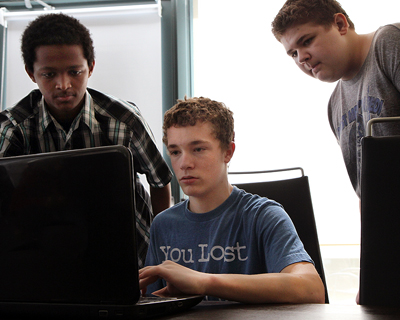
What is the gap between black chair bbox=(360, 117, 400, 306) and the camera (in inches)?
25.5

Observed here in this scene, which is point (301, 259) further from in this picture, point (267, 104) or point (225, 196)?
point (267, 104)

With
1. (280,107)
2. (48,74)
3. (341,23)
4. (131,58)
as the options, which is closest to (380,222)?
→ (341,23)

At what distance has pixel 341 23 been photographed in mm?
1382

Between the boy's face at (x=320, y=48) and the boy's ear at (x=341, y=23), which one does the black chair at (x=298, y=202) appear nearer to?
the boy's face at (x=320, y=48)

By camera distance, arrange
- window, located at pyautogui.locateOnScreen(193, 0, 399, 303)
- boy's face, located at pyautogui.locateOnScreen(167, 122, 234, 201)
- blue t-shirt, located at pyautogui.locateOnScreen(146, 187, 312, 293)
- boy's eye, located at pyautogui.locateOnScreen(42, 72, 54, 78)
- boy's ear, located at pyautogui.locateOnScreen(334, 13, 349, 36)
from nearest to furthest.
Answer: blue t-shirt, located at pyautogui.locateOnScreen(146, 187, 312, 293), boy's face, located at pyautogui.locateOnScreen(167, 122, 234, 201), boy's eye, located at pyautogui.locateOnScreen(42, 72, 54, 78), boy's ear, located at pyautogui.locateOnScreen(334, 13, 349, 36), window, located at pyautogui.locateOnScreen(193, 0, 399, 303)

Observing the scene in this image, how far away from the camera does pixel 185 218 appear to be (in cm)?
108

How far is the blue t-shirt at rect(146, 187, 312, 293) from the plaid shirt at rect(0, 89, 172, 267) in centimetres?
35

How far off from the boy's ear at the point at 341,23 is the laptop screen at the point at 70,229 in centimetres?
113

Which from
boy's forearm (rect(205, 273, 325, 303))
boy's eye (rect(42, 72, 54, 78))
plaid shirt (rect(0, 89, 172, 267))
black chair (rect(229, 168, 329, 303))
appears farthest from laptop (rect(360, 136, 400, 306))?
boy's eye (rect(42, 72, 54, 78))

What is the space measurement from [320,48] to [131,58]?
1.38 meters

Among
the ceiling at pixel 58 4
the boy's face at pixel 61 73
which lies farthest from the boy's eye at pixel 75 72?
the ceiling at pixel 58 4

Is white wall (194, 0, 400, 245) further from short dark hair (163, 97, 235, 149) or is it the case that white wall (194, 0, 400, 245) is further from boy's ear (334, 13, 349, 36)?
short dark hair (163, 97, 235, 149)

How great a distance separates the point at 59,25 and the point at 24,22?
1443 millimetres

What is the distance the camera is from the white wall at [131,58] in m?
2.40
